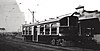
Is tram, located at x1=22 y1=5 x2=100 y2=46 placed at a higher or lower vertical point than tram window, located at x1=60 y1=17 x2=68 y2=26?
lower

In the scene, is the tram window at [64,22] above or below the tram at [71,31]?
above

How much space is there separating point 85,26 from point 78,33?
1917 mm

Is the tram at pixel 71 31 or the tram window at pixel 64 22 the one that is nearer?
the tram at pixel 71 31

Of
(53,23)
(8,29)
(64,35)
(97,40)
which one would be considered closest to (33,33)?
(53,23)

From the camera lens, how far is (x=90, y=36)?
2142 centimetres

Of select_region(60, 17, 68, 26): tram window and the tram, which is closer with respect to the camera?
the tram

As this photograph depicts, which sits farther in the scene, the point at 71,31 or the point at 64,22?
the point at 64,22

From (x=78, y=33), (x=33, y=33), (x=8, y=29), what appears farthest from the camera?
(x=8, y=29)

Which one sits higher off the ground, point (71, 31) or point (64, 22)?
point (64, 22)

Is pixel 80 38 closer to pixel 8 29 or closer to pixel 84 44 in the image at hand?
pixel 84 44

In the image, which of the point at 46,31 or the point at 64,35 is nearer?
the point at 64,35

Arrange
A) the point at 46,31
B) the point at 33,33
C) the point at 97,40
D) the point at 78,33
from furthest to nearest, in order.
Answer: the point at 33,33 → the point at 46,31 → the point at 78,33 → the point at 97,40

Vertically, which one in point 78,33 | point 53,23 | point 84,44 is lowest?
point 84,44

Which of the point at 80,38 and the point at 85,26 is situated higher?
the point at 85,26
